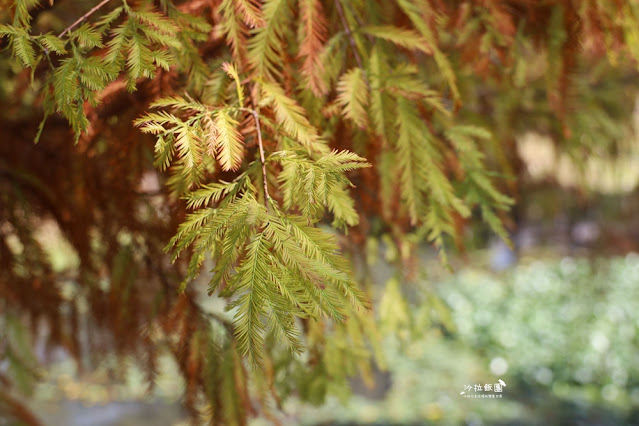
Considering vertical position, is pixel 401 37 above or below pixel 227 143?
above

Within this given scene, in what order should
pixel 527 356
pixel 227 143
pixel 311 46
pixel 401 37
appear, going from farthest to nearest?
pixel 527 356 → pixel 401 37 → pixel 311 46 → pixel 227 143

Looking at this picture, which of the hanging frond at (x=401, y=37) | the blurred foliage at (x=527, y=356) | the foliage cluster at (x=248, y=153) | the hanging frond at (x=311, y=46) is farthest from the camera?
the blurred foliage at (x=527, y=356)

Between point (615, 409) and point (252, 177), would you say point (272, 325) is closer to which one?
point (252, 177)

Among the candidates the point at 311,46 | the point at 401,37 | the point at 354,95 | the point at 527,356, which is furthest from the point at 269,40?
the point at 527,356

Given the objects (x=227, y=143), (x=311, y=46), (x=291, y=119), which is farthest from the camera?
(x=311, y=46)

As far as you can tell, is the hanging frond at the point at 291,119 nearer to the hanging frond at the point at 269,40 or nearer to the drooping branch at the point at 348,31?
the hanging frond at the point at 269,40

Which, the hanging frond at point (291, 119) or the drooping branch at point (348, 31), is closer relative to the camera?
the hanging frond at point (291, 119)

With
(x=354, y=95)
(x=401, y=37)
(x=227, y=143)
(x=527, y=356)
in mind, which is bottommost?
(x=527, y=356)

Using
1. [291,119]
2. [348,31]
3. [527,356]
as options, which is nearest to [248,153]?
[291,119]

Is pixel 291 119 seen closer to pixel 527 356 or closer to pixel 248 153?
pixel 248 153

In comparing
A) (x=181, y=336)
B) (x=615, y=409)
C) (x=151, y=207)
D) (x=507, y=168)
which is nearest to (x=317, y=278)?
(x=181, y=336)

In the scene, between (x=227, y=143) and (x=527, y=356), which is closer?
(x=227, y=143)

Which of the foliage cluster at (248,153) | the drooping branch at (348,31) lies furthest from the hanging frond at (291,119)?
the drooping branch at (348,31)

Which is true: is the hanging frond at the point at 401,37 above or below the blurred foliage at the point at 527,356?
above
